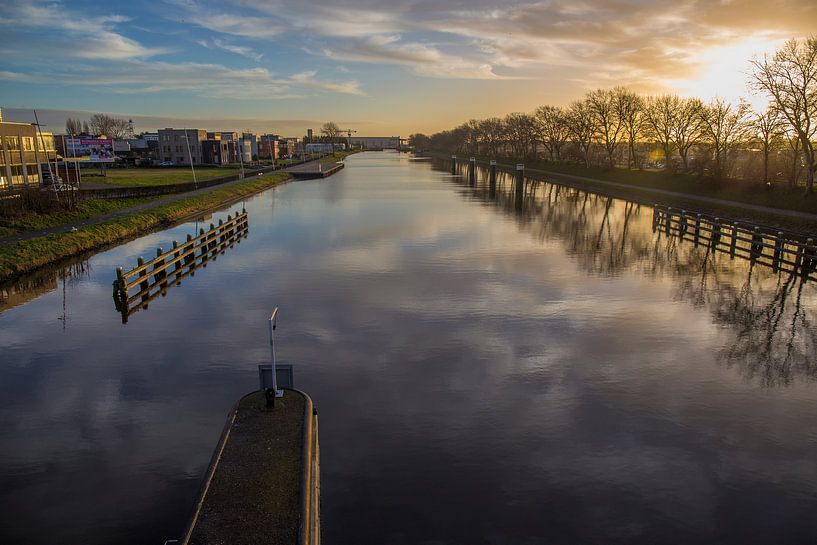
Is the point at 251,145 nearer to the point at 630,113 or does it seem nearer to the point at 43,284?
the point at 630,113

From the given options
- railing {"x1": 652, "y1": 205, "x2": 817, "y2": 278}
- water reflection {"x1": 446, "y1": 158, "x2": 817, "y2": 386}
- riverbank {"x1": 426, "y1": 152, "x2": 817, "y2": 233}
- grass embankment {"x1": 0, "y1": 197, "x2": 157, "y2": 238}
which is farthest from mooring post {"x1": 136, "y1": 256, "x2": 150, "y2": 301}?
riverbank {"x1": 426, "y1": 152, "x2": 817, "y2": 233}

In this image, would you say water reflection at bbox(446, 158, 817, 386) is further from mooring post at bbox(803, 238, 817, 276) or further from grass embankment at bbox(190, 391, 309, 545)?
grass embankment at bbox(190, 391, 309, 545)

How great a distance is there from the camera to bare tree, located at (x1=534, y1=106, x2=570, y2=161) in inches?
4998

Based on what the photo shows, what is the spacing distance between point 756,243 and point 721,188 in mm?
27490

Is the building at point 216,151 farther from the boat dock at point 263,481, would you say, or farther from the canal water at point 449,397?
the boat dock at point 263,481

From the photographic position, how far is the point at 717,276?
26.1 m

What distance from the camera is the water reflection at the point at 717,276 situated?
16.3 metres

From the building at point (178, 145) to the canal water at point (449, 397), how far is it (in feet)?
358

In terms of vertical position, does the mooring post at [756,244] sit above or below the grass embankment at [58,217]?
below

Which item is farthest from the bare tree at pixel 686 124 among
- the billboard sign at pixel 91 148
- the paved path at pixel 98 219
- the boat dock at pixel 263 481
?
the billboard sign at pixel 91 148

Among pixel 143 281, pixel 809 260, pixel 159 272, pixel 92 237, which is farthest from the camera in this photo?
pixel 92 237

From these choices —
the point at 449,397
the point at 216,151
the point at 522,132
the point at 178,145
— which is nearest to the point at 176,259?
the point at 449,397

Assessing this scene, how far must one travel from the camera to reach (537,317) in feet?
64.0

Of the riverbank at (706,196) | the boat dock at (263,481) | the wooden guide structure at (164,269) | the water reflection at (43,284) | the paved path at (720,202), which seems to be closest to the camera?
the boat dock at (263,481)
